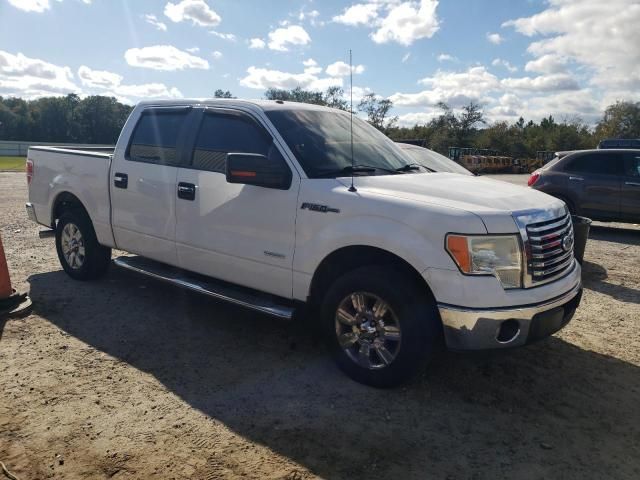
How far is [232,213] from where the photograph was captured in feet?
14.3

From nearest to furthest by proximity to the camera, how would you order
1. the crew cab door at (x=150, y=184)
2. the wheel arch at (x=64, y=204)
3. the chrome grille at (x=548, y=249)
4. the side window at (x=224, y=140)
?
the chrome grille at (x=548, y=249) < the side window at (x=224, y=140) < the crew cab door at (x=150, y=184) < the wheel arch at (x=64, y=204)

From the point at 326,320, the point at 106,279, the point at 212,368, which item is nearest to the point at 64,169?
the point at 106,279

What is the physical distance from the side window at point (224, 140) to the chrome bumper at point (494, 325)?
195cm

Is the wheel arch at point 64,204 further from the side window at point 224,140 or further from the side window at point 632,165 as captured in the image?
the side window at point 632,165

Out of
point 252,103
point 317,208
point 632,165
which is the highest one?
point 252,103

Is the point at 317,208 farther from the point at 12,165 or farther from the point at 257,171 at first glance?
the point at 12,165

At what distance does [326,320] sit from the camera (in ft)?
12.9

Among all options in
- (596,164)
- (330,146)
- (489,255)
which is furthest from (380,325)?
(596,164)

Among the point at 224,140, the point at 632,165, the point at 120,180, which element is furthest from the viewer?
the point at 632,165

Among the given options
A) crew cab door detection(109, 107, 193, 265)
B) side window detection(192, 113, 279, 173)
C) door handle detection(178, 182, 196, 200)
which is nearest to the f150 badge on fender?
side window detection(192, 113, 279, 173)

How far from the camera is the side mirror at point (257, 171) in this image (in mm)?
3881

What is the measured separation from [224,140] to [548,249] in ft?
8.95

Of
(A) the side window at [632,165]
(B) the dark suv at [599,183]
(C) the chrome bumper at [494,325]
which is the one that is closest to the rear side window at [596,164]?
(B) the dark suv at [599,183]

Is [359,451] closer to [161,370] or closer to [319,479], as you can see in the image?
[319,479]
